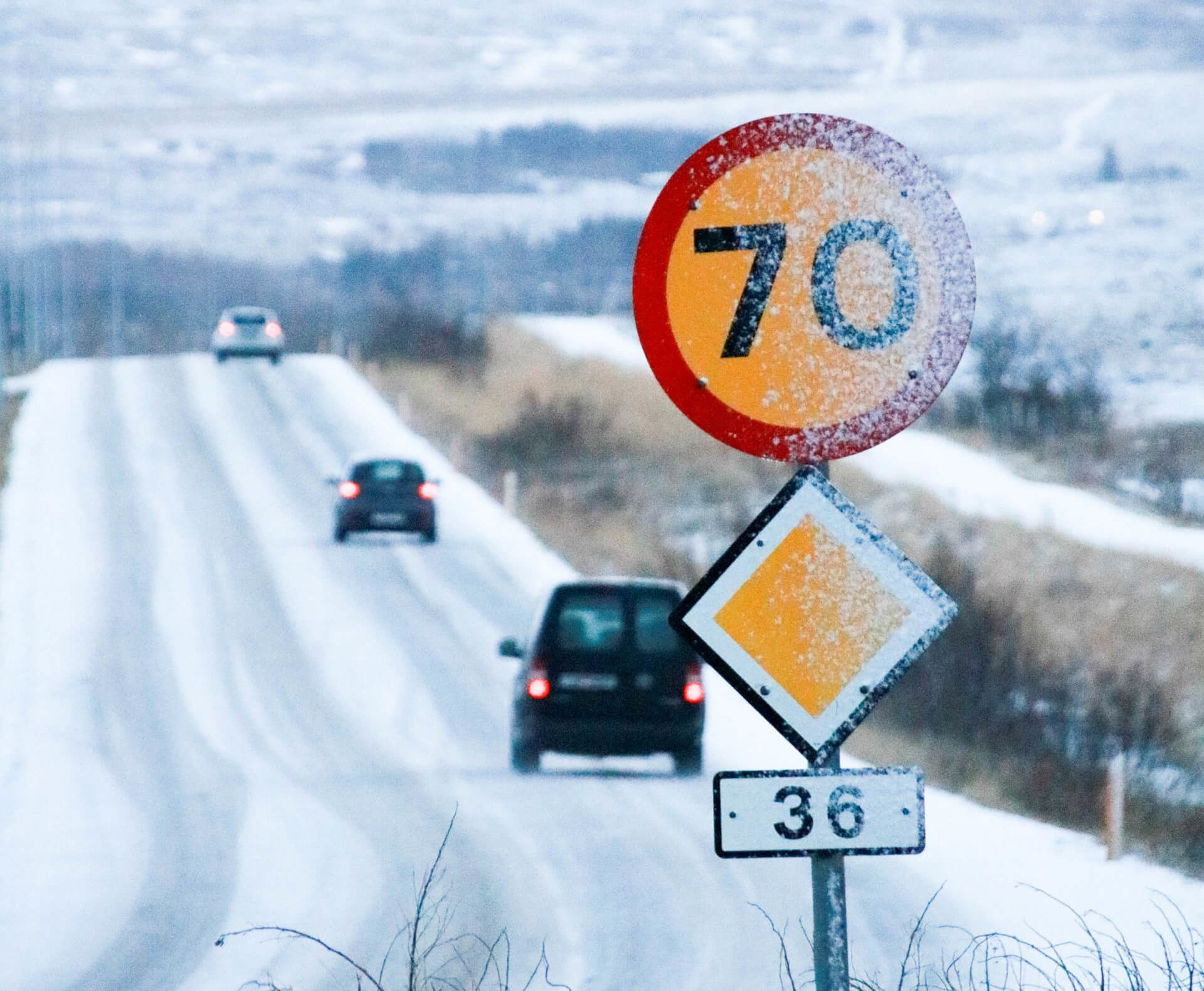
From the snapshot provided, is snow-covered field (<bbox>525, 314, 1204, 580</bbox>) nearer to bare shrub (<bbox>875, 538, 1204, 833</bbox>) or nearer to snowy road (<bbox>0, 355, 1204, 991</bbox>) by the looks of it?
bare shrub (<bbox>875, 538, 1204, 833</bbox>)

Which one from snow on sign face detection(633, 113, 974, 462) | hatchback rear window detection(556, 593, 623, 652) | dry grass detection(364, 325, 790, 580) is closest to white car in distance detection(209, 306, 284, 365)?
dry grass detection(364, 325, 790, 580)

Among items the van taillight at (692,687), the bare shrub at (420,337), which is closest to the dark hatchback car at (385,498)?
the van taillight at (692,687)

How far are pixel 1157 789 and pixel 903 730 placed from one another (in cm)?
354

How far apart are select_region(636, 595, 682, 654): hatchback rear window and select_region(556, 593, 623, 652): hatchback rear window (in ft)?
0.48

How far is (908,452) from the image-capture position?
44.7 metres

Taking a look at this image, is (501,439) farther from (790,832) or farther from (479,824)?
(790,832)

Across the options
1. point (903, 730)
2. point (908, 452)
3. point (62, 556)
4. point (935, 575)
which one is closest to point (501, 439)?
point (908, 452)

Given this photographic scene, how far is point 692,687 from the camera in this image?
15688 millimetres

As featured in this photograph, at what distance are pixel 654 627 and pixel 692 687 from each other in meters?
0.54

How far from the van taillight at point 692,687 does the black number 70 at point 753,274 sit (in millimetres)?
11886

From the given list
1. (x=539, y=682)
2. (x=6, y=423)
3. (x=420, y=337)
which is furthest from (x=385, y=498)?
(x=420, y=337)

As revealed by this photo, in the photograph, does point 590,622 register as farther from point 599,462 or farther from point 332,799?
point 599,462

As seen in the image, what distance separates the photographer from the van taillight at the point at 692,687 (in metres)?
15.7

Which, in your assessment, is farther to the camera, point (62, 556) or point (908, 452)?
point (908, 452)
